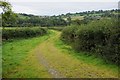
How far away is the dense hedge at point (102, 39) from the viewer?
2006cm

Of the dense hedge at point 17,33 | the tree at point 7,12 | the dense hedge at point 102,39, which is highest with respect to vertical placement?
the tree at point 7,12

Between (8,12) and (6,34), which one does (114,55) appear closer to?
(8,12)

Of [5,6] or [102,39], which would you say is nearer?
[5,6]

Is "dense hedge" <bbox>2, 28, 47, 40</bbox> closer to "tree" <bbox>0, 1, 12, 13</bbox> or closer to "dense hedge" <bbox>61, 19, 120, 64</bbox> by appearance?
"dense hedge" <bbox>61, 19, 120, 64</bbox>

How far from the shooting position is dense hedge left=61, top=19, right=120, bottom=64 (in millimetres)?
20064

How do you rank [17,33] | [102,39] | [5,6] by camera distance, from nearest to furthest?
1. [5,6]
2. [102,39]
3. [17,33]

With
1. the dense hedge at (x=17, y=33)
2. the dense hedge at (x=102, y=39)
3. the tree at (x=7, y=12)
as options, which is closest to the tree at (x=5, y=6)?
the tree at (x=7, y=12)

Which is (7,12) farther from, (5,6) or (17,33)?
→ (17,33)

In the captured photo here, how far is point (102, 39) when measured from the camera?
952 inches

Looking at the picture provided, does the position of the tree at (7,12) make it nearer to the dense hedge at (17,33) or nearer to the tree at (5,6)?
the tree at (5,6)

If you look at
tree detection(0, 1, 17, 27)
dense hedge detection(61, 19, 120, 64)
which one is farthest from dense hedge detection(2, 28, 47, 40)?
tree detection(0, 1, 17, 27)

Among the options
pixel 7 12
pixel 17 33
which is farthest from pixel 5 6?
pixel 17 33

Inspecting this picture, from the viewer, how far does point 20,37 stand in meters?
64.7

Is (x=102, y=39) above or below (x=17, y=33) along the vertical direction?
above
